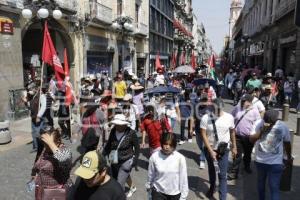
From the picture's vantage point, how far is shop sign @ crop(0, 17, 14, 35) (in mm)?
11723

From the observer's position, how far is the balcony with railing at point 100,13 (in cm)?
1870

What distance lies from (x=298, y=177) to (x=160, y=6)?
34491 millimetres

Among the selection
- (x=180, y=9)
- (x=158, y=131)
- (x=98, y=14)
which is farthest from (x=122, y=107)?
(x=180, y=9)

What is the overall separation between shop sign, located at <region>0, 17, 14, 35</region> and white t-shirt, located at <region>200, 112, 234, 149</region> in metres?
8.81

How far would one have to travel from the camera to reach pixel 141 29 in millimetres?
29422

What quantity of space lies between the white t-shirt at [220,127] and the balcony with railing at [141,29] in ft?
75.9

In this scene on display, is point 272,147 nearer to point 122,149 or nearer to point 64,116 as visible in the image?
point 122,149

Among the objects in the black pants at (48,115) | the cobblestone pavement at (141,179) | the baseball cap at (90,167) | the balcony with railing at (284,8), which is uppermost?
the balcony with railing at (284,8)

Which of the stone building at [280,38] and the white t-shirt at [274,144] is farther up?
the stone building at [280,38]

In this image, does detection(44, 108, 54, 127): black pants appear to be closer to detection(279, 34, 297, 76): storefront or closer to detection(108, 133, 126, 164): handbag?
detection(108, 133, 126, 164): handbag

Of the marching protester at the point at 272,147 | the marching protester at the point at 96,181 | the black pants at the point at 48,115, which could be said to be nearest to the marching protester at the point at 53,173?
the marching protester at the point at 96,181

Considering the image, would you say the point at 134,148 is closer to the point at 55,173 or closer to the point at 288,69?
the point at 55,173

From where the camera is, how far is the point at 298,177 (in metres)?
6.81

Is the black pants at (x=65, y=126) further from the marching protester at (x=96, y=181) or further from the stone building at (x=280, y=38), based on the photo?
Result: the stone building at (x=280, y=38)
